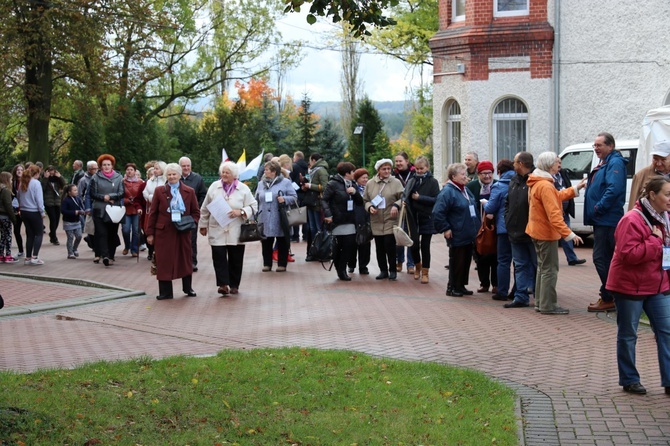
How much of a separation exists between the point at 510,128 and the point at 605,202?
14.9 meters

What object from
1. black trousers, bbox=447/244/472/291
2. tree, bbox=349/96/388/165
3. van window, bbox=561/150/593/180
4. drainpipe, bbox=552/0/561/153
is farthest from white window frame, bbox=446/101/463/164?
tree, bbox=349/96/388/165

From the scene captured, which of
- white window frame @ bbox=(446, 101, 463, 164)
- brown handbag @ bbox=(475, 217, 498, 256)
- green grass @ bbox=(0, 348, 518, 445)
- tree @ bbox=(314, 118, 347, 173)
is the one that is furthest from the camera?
tree @ bbox=(314, 118, 347, 173)

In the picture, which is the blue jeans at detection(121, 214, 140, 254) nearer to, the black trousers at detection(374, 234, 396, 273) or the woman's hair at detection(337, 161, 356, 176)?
the woman's hair at detection(337, 161, 356, 176)

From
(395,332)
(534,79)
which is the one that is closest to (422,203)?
(395,332)

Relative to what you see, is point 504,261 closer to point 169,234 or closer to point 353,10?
point 169,234

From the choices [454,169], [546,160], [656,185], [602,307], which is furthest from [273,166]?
[656,185]

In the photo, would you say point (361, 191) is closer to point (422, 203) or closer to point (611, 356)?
point (422, 203)

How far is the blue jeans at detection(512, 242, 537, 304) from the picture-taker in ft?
41.3

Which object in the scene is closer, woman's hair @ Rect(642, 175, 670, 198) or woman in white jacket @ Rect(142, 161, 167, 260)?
woman's hair @ Rect(642, 175, 670, 198)

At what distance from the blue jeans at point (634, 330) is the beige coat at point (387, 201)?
764 cm

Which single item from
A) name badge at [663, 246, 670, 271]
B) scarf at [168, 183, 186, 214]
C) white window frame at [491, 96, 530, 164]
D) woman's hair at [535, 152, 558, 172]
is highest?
white window frame at [491, 96, 530, 164]

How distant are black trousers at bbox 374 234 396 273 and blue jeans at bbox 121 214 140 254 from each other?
566 cm

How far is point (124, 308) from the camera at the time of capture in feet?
43.1

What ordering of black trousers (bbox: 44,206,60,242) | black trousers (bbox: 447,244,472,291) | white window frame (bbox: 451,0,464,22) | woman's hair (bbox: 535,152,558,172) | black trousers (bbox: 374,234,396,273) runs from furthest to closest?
white window frame (bbox: 451,0,464,22)
black trousers (bbox: 44,206,60,242)
black trousers (bbox: 374,234,396,273)
black trousers (bbox: 447,244,472,291)
woman's hair (bbox: 535,152,558,172)
